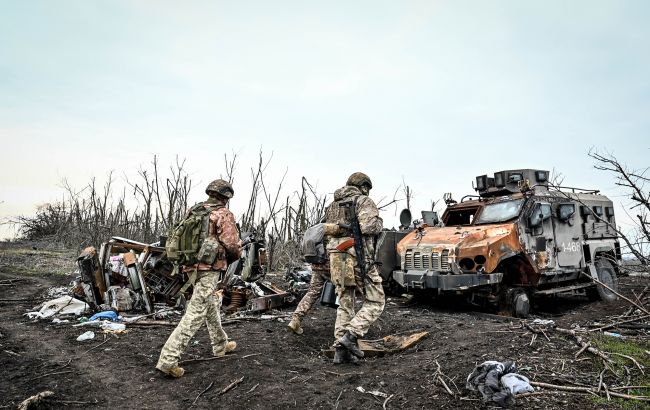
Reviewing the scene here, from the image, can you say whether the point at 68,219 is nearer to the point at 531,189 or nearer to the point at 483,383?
the point at 531,189

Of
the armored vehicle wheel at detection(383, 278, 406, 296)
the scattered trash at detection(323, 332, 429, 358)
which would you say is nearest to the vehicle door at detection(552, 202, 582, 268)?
the armored vehicle wheel at detection(383, 278, 406, 296)

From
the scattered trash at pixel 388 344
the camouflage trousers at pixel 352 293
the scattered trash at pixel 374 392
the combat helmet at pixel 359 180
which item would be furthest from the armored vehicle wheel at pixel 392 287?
the scattered trash at pixel 374 392

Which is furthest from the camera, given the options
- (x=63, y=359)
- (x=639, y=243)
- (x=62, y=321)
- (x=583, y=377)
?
(x=62, y=321)

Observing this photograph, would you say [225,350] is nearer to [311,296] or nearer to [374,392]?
[311,296]

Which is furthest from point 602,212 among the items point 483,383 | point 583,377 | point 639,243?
point 483,383

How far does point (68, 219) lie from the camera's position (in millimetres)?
28469

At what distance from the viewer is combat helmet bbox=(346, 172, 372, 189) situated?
17.7ft

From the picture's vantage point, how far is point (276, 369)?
4.62 m

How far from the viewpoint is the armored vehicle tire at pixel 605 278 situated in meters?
9.66

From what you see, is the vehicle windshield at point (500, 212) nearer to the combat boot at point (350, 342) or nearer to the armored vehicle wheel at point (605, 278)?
the armored vehicle wheel at point (605, 278)

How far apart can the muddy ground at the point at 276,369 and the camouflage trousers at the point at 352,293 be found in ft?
1.43

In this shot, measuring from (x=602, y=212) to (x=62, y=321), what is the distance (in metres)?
10.8

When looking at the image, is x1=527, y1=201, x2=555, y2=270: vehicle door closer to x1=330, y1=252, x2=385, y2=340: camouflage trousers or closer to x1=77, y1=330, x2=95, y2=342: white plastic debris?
x1=330, y1=252, x2=385, y2=340: camouflage trousers

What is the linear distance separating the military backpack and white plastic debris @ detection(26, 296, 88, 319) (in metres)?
4.08
